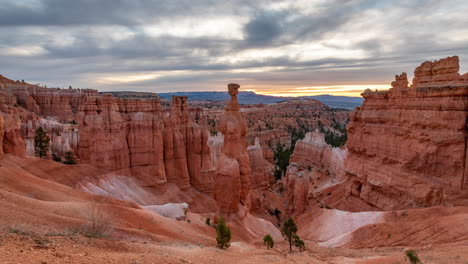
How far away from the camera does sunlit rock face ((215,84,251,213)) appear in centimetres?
2297

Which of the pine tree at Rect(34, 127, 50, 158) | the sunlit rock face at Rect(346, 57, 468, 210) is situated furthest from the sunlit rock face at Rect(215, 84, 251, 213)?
the pine tree at Rect(34, 127, 50, 158)

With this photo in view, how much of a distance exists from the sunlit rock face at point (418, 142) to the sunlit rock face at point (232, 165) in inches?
392

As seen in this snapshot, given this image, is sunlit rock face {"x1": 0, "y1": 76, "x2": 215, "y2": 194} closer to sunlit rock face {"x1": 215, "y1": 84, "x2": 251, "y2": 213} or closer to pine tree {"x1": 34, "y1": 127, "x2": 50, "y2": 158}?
pine tree {"x1": 34, "y1": 127, "x2": 50, "y2": 158}

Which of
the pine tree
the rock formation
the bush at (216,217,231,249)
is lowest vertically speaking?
the rock formation

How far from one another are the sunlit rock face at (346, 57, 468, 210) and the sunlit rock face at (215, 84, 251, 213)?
9.97m

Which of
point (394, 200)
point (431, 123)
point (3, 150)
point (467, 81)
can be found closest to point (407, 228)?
point (394, 200)

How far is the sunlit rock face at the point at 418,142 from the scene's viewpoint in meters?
18.3

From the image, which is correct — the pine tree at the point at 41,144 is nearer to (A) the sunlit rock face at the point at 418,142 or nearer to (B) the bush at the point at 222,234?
(B) the bush at the point at 222,234

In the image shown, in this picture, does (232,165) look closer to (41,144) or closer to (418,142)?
(418,142)

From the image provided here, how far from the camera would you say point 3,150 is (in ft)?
73.9

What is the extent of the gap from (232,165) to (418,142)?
12.9m

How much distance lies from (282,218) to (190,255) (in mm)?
25395

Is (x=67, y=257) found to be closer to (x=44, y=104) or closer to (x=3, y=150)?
(x=3, y=150)

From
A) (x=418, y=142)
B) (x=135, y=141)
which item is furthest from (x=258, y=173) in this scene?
(x=418, y=142)
